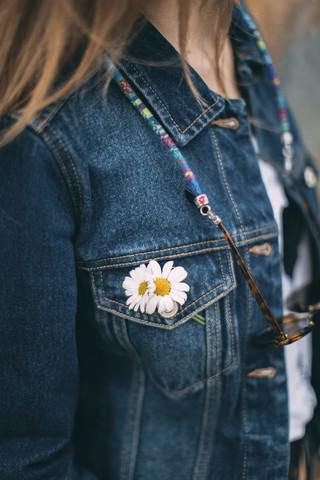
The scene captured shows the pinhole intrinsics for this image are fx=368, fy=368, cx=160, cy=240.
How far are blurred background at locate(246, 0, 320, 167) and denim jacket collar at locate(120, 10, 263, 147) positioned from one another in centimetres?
112

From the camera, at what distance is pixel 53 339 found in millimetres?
622

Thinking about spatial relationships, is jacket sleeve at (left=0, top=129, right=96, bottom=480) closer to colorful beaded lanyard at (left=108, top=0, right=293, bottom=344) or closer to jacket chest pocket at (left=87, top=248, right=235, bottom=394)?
jacket chest pocket at (left=87, top=248, right=235, bottom=394)

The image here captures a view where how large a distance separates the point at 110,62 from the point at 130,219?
0.27m

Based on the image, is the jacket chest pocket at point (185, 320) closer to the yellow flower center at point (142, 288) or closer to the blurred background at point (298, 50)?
the yellow flower center at point (142, 288)

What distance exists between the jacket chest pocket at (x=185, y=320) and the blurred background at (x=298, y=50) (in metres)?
1.34

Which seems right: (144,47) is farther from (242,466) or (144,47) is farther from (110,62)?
(242,466)

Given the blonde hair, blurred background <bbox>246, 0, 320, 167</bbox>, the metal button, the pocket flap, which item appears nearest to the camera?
the blonde hair

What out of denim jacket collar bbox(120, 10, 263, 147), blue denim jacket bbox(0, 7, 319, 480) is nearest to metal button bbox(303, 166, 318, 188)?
blue denim jacket bbox(0, 7, 319, 480)

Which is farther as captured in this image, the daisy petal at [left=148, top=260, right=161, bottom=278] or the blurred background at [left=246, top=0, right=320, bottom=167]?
the blurred background at [left=246, top=0, right=320, bottom=167]

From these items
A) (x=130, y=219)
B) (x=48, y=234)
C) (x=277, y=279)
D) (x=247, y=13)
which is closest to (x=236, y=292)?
(x=277, y=279)

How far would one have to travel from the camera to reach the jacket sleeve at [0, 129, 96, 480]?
0.57 m

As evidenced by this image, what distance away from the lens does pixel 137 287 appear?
645 millimetres

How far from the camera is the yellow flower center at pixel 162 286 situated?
64cm

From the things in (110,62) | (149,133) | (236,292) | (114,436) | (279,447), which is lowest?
(279,447)
